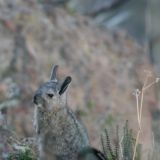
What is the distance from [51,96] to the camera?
7508 millimetres

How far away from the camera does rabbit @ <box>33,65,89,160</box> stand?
7.27m

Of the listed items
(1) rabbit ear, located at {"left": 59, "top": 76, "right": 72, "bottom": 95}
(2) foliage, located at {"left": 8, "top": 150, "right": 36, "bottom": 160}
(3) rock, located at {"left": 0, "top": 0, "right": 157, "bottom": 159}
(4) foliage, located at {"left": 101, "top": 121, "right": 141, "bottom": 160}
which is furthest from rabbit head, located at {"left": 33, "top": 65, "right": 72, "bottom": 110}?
(3) rock, located at {"left": 0, "top": 0, "right": 157, "bottom": 159}

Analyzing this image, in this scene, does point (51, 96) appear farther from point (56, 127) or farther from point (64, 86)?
point (56, 127)

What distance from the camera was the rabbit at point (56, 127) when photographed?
23.9 ft

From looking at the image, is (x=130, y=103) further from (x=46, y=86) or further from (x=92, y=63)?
(x=46, y=86)

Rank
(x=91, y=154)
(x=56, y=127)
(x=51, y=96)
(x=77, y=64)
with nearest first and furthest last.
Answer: (x=91, y=154), (x=56, y=127), (x=51, y=96), (x=77, y=64)

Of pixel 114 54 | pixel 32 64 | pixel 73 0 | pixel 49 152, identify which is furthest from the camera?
pixel 73 0

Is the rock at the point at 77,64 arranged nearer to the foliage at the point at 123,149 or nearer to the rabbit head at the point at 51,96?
the rabbit head at the point at 51,96

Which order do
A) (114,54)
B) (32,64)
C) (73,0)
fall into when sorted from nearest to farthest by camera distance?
(32,64)
(114,54)
(73,0)

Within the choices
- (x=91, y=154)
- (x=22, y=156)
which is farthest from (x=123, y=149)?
(x=22, y=156)

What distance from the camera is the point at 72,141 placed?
7301 mm

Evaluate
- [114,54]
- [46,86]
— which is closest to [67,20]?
[114,54]

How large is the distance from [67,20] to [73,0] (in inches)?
121

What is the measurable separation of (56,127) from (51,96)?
299mm
